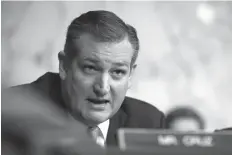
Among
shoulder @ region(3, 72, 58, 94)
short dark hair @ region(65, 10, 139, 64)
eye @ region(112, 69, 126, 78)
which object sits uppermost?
short dark hair @ region(65, 10, 139, 64)

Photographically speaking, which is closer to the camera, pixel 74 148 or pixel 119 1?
pixel 74 148

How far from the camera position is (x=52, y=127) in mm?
1244

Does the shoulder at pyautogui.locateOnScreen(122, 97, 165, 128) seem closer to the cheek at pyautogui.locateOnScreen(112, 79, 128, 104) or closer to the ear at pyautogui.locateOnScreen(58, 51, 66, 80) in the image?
the cheek at pyautogui.locateOnScreen(112, 79, 128, 104)

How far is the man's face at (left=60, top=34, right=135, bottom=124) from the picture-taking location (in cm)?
126

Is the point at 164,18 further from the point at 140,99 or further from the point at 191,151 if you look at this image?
the point at 191,151

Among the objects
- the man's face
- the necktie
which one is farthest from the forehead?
the necktie

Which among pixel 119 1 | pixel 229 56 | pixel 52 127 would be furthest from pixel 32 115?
pixel 229 56

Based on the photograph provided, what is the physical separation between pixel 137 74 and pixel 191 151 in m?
0.29

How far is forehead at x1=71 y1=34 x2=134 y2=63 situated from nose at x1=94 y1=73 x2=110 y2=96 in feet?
0.17

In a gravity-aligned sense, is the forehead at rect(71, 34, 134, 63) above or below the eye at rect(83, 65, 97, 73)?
above

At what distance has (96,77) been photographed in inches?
49.6

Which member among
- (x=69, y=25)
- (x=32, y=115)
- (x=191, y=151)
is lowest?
(x=191, y=151)

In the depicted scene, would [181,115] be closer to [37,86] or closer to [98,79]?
[98,79]

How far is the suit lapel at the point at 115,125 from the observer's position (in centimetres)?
127
